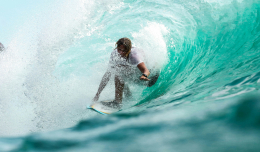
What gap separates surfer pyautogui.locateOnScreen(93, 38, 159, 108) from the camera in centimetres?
294

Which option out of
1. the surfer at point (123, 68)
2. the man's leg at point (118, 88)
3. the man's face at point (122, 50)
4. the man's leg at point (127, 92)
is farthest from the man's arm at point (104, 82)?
the man's face at point (122, 50)

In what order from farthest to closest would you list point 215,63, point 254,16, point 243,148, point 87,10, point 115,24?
1. point 87,10
2. point 115,24
3. point 254,16
4. point 215,63
5. point 243,148

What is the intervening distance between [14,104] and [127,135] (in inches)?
147

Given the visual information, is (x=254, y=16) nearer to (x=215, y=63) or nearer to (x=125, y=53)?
(x=215, y=63)

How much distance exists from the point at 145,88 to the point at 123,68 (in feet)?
2.34

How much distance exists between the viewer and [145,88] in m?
3.60

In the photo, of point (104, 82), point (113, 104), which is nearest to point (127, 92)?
point (113, 104)

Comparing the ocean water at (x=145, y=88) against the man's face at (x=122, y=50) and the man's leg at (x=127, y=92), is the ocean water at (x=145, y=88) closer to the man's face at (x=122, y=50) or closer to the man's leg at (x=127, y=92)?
the man's leg at (x=127, y=92)

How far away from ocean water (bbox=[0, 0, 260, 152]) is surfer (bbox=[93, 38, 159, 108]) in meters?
0.28

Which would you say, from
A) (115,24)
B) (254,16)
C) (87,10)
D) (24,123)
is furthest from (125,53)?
(87,10)

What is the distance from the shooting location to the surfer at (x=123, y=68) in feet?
9.64

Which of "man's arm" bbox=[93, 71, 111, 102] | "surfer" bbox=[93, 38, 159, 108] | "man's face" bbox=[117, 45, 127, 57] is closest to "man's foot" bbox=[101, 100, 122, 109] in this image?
"surfer" bbox=[93, 38, 159, 108]

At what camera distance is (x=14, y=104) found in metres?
3.78

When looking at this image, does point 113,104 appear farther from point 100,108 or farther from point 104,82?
point 104,82
